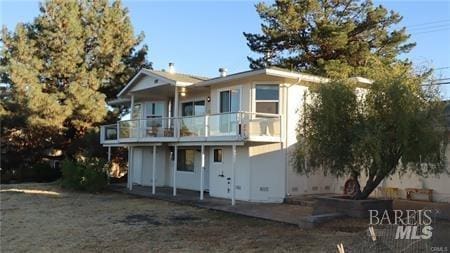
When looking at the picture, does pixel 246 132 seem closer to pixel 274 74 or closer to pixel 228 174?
pixel 274 74

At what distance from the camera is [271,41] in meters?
34.6

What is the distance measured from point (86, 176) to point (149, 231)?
11262 millimetres

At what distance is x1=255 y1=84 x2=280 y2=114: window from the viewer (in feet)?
62.0

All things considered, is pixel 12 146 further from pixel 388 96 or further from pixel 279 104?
pixel 388 96

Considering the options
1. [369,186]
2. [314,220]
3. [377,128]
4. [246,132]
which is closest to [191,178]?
[246,132]

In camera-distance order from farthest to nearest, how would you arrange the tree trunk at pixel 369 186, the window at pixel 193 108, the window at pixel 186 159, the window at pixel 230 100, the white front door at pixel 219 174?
the window at pixel 186 159 → the window at pixel 193 108 → the white front door at pixel 219 174 → the window at pixel 230 100 → the tree trunk at pixel 369 186

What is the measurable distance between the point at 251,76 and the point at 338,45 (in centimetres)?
1465

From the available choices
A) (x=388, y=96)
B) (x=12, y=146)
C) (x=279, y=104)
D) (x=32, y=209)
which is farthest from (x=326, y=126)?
(x=12, y=146)

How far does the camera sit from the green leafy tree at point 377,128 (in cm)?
1263

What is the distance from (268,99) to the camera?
62.1ft

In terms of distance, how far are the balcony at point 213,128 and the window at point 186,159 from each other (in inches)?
82.2

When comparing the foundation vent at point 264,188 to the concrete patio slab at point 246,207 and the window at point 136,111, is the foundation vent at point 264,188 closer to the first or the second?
the concrete patio slab at point 246,207

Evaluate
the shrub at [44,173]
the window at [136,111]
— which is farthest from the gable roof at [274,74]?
the shrub at [44,173]

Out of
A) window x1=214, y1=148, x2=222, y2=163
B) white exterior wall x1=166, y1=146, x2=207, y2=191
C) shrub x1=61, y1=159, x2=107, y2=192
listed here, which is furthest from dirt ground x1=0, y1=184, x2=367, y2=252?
shrub x1=61, y1=159, x2=107, y2=192
